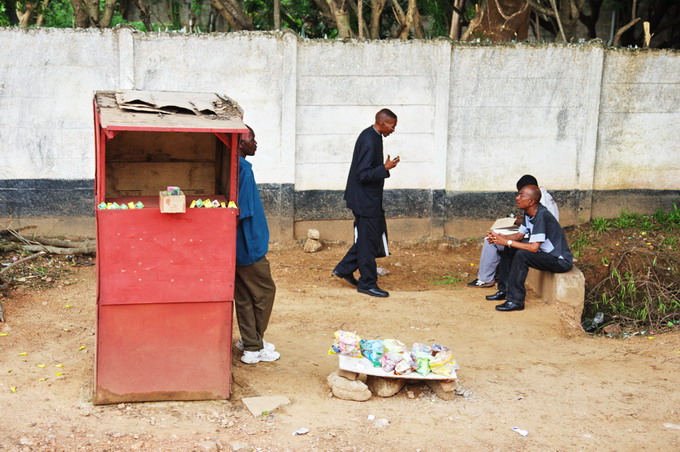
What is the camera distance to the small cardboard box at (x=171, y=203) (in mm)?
4461

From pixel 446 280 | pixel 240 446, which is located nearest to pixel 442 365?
pixel 240 446

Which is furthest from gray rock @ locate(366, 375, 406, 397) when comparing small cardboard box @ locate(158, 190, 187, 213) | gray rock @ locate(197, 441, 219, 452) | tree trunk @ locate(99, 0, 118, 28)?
tree trunk @ locate(99, 0, 118, 28)

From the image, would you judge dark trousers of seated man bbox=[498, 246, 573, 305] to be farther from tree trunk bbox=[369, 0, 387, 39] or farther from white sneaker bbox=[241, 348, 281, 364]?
tree trunk bbox=[369, 0, 387, 39]

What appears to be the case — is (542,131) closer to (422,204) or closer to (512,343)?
(422,204)

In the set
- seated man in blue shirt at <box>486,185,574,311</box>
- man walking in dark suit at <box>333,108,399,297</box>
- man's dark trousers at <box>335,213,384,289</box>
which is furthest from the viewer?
man's dark trousers at <box>335,213,384,289</box>

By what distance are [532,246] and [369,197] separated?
154cm

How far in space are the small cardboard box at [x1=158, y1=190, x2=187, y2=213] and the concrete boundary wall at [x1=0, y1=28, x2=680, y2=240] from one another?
4231mm

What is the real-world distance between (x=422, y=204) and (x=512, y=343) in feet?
10.2

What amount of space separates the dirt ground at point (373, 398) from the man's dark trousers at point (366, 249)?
192 mm

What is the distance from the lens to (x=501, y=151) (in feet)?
29.9

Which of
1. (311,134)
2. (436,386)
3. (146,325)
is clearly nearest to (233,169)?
(146,325)

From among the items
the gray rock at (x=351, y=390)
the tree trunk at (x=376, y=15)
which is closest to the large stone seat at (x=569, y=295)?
the gray rock at (x=351, y=390)

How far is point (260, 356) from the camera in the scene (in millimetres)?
5586

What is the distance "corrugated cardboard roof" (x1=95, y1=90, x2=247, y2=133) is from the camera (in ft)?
14.5
